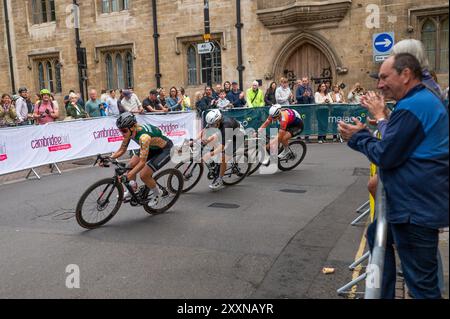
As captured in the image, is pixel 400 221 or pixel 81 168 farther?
pixel 81 168

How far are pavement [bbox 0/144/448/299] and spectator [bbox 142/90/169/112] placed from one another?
254 inches

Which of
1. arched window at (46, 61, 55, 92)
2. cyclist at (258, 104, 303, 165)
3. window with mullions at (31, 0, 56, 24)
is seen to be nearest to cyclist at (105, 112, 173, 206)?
cyclist at (258, 104, 303, 165)

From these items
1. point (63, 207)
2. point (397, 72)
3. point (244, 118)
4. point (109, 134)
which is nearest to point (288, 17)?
point (244, 118)

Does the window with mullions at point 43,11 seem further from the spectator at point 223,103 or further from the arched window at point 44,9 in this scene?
the spectator at point 223,103

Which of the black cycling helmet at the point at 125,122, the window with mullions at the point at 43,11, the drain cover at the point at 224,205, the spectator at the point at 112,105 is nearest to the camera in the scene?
the black cycling helmet at the point at 125,122

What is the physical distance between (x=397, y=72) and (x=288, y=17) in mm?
15909

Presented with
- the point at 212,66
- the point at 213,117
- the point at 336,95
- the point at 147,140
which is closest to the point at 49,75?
the point at 212,66

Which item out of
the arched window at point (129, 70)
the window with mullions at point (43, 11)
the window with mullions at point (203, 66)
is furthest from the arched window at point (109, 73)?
the window with mullions at point (203, 66)

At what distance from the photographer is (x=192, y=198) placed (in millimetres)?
8117

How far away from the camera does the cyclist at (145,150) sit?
6.57m

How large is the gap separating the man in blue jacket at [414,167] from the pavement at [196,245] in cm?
148

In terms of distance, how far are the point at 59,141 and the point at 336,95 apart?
922 cm
